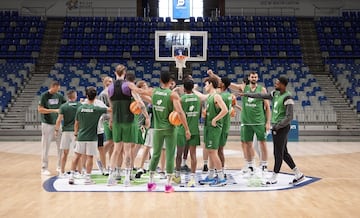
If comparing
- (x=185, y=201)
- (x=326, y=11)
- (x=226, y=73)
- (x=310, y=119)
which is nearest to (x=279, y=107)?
(x=185, y=201)

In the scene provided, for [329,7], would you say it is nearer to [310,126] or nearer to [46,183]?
[310,126]

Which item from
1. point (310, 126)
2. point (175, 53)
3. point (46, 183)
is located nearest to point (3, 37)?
point (175, 53)

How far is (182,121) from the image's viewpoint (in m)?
7.00

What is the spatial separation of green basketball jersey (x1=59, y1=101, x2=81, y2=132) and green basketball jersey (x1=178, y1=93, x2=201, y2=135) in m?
2.06

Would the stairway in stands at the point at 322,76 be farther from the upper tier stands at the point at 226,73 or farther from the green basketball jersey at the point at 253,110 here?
the green basketball jersey at the point at 253,110

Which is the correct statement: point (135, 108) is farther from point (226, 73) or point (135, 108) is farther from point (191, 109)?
point (226, 73)

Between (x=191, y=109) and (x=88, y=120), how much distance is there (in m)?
1.78

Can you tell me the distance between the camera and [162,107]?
7.15 m

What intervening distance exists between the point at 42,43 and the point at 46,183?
17097mm

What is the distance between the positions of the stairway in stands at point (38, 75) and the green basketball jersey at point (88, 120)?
1098cm

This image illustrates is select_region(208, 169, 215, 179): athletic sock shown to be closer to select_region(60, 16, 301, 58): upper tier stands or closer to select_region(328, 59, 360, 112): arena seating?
select_region(328, 59, 360, 112): arena seating

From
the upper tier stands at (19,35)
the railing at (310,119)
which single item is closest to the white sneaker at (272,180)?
the railing at (310,119)

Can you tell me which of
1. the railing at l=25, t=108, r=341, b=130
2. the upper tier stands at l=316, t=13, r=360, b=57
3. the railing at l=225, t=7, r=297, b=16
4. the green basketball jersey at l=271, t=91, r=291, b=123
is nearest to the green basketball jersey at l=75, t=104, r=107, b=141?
the green basketball jersey at l=271, t=91, r=291, b=123

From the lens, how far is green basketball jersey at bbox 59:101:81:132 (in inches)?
329
